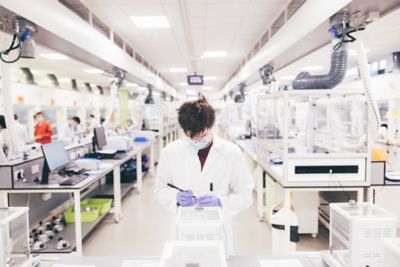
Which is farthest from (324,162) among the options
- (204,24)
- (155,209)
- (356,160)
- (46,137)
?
(46,137)

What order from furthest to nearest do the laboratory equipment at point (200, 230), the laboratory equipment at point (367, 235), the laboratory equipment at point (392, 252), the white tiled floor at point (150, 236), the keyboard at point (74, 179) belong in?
the white tiled floor at point (150, 236), the keyboard at point (74, 179), the laboratory equipment at point (367, 235), the laboratory equipment at point (200, 230), the laboratory equipment at point (392, 252)

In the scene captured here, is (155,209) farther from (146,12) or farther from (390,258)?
(390,258)

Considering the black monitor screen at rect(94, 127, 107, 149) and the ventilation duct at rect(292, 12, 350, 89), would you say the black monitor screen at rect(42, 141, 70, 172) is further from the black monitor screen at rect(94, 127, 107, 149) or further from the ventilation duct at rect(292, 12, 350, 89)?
the ventilation duct at rect(292, 12, 350, 89)

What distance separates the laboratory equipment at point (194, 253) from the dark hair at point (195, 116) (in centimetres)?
94

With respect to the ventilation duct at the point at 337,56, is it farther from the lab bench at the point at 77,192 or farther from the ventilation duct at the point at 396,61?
the ventilation duct at the point at 396,61

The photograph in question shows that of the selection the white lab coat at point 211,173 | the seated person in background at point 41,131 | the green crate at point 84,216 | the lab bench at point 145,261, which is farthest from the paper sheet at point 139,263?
the seated person in background at point 41,131

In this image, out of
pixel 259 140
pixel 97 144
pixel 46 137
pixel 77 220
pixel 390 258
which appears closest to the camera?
pixel 390 258

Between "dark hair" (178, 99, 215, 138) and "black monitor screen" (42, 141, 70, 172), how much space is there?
1827mm

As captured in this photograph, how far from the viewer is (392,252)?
883 mm

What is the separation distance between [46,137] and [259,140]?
472 centimetres

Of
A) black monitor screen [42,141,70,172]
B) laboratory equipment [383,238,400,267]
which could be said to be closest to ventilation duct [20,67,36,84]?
black monitor screen [42,141,70,172]

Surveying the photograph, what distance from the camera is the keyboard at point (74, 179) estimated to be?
3024 millimetres

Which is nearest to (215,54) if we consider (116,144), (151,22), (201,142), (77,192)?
(151,22)

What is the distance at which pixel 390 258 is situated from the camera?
899 millimetres
